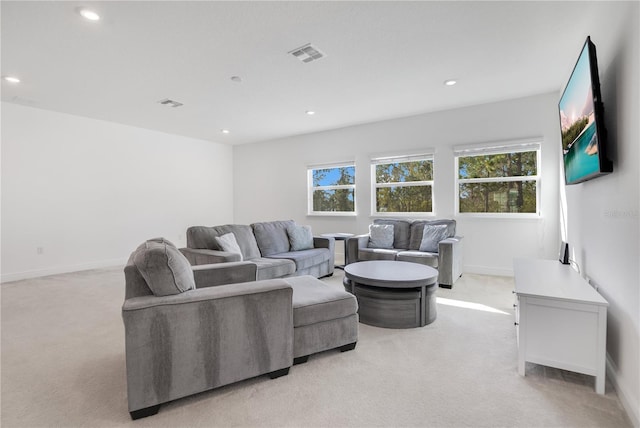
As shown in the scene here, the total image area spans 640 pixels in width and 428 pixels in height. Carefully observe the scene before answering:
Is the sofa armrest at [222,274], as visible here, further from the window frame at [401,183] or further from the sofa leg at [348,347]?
the window frame at [401,183]

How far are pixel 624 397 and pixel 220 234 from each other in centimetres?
370

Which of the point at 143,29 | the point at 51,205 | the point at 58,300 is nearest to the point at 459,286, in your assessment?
the point at 143,29

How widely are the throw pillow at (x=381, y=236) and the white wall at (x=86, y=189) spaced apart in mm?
4371

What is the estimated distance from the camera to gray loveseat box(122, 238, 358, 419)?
5.19 feet

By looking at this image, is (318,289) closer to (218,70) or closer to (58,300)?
(218,70)

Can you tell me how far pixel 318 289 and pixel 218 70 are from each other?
8.90ft

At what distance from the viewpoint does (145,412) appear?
63.0 inches

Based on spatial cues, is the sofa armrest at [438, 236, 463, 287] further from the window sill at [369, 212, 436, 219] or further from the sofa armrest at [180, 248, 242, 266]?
the sofa armrest at [180, 248, 242, 266]

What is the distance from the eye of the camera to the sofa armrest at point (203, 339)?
1.57m

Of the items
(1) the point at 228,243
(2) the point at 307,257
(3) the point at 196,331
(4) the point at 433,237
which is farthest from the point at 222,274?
(4) the point at 433,237

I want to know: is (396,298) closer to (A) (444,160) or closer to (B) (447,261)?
(B) (447,261)

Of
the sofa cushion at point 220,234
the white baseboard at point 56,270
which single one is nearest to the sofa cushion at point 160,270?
the sofa cushion at point 220,234

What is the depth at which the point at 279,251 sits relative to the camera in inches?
173

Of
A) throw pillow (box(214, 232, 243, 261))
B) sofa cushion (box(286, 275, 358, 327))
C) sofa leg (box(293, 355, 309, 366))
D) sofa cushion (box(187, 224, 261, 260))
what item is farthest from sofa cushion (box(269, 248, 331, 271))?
sofa leg (box(293, 355, 309, 366))
